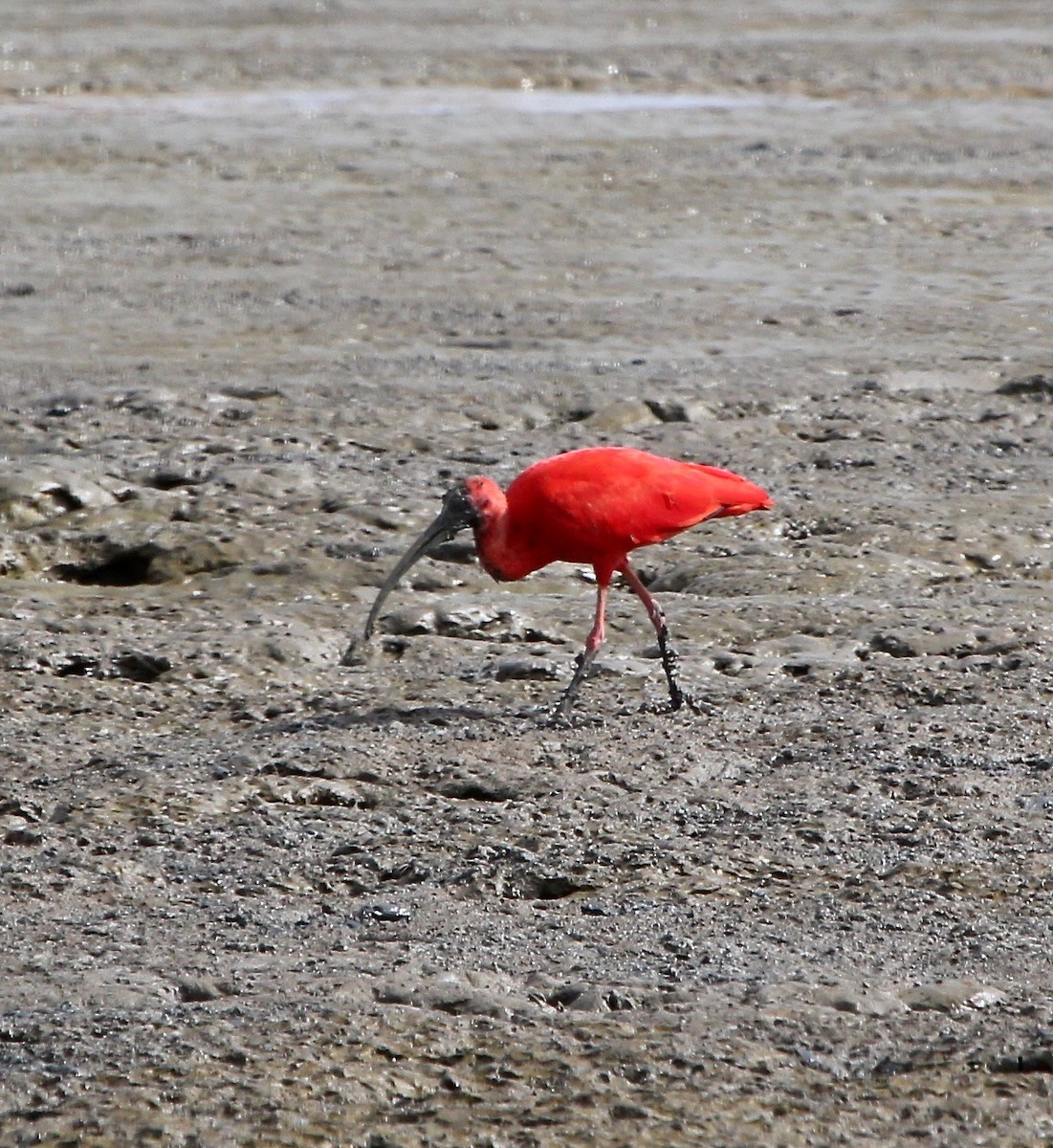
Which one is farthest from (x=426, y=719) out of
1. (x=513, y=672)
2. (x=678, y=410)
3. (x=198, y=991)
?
(x=678, y=410)

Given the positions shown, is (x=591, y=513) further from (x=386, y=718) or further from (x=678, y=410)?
(x=678, y=410)

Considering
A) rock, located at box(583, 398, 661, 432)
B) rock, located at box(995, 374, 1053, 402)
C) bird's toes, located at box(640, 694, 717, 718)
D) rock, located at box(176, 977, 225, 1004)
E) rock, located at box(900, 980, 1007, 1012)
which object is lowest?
bird's toes, located at box(640, 694, 717, 718)

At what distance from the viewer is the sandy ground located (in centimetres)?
345

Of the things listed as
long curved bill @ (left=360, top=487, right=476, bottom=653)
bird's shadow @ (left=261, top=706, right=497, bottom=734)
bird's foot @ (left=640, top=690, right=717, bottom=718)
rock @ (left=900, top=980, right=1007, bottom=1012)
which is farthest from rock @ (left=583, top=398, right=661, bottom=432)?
rock @ (left=900, top=980, right=1007, bottom=1012)

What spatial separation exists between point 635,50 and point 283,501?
1222 cm

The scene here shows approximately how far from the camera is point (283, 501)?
681cm

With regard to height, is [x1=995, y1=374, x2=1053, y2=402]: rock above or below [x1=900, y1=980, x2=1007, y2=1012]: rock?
below

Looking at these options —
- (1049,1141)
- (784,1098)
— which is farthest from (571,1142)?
(1049,1141)

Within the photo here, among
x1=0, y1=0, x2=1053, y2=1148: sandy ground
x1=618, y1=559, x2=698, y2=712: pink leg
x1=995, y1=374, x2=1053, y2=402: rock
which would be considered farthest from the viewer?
x1=995, y1=374, x2=1053, y2=402: rock

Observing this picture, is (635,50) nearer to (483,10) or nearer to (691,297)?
(483,10)

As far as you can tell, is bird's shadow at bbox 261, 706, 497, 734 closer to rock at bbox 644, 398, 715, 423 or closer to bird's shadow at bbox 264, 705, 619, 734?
bird's shadow at bbox 264, 705, 619, 734

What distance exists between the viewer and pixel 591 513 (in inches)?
208

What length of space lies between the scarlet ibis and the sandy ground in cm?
31

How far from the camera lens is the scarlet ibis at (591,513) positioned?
17.3ft
